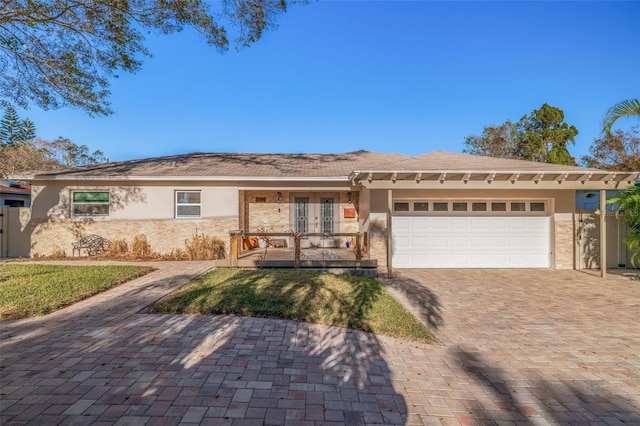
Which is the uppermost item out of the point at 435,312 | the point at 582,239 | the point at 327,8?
the point at 327,8

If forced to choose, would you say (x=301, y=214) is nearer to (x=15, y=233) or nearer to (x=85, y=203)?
(x=85, y=203)

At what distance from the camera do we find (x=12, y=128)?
1091 centimetres

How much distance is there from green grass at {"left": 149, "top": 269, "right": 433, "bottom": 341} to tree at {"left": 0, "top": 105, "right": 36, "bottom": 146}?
967 centimetres


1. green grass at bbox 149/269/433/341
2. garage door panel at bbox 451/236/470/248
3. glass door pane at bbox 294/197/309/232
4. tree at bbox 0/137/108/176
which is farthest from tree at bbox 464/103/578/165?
tree at bbox 0/137/108/176

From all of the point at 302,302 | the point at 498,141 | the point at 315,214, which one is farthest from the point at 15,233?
the point at 498,141

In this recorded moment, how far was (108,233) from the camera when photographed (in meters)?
11.2

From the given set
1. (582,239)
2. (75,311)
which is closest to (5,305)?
(75,311)

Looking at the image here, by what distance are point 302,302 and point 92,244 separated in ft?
31.6

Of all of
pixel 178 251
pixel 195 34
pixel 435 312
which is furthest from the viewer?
pixel 178 251

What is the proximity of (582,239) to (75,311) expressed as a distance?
550 inches

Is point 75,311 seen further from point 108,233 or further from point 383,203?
point 383,203

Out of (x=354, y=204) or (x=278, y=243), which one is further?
(x=354, y=204)

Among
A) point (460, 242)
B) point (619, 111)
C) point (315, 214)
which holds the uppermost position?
point (619, 111)

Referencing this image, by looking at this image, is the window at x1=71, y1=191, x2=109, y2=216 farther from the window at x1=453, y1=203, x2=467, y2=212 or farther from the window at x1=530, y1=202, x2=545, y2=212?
the window at x1=530, y1=202, x2=545, y2=212
